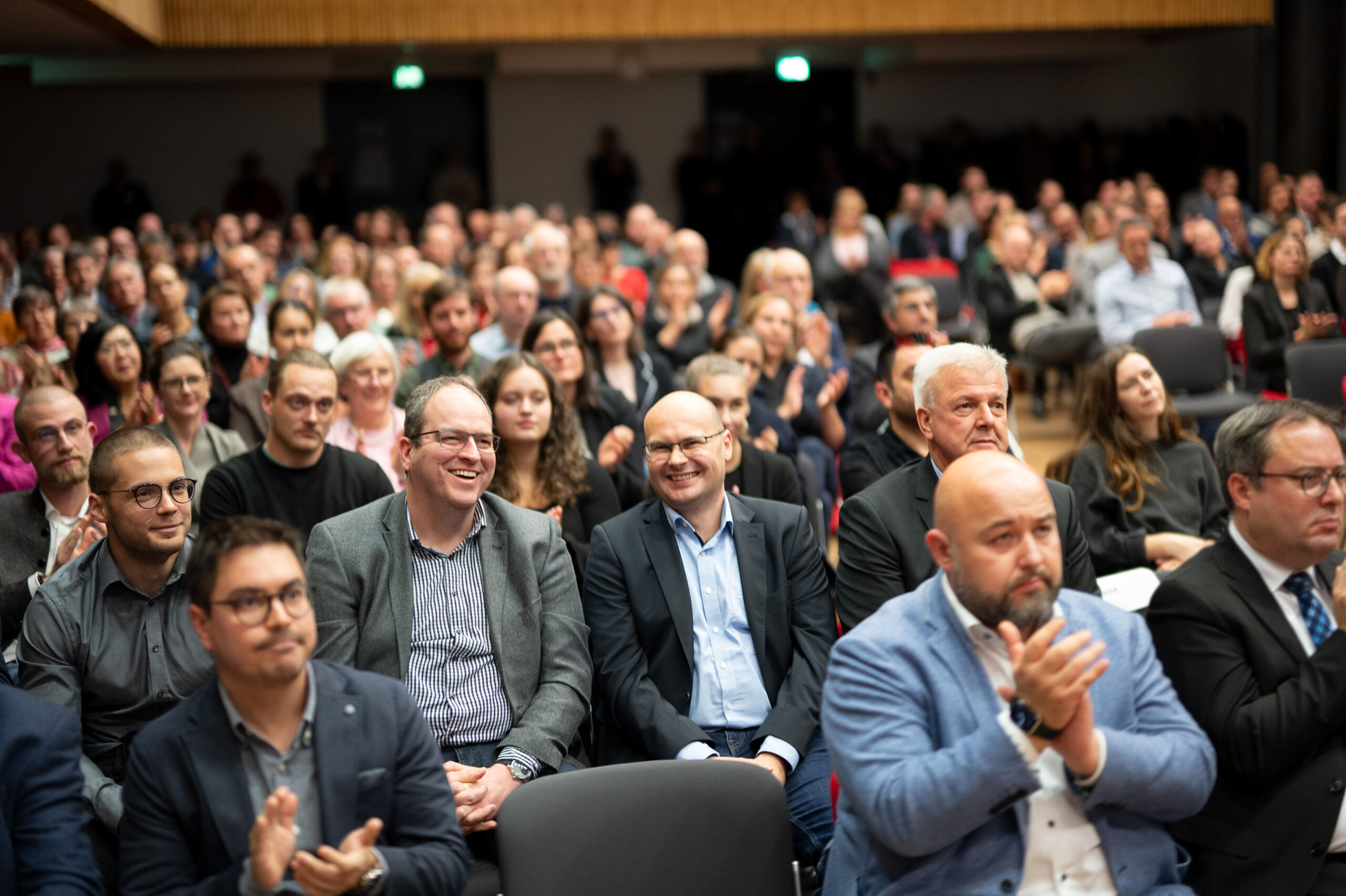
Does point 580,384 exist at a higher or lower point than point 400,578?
higher

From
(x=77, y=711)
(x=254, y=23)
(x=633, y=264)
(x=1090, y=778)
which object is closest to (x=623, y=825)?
(x=1090, y=778)

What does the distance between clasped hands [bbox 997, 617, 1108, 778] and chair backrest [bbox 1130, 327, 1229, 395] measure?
179 inches

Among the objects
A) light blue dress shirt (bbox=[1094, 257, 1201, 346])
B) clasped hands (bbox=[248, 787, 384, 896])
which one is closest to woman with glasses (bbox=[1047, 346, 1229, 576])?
clasped hands (bbox=[248, 787, 384, 896])

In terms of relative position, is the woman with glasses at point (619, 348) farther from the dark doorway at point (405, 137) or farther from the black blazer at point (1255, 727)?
the dark doorway at point (405, 137)

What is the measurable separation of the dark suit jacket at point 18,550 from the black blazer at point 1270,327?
5.51 metres

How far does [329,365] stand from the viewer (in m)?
3.51

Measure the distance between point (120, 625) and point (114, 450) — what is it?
1.18 feet

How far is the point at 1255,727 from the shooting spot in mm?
2020

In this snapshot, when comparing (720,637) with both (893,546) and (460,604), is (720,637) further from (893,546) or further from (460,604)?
(460,604)

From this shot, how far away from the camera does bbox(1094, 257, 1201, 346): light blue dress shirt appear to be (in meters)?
7.00

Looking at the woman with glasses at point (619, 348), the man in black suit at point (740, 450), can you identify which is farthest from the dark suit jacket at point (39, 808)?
the woman with glasses at point (619, 348)

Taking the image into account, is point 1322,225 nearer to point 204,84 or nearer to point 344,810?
point 344,810

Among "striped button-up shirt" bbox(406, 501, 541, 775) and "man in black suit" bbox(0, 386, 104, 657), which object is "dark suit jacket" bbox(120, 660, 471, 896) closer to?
"striped button-up shirt" bbox(406, 501, 541, 775)

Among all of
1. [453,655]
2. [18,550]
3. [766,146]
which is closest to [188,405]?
[18,550]
